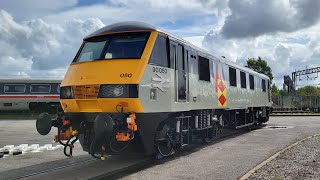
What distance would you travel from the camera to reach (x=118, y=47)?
9.66 meters

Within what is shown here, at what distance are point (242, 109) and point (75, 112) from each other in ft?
35.2

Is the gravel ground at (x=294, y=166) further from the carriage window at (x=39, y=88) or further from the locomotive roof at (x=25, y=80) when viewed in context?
the locomotive roof at (x=25, y=80)

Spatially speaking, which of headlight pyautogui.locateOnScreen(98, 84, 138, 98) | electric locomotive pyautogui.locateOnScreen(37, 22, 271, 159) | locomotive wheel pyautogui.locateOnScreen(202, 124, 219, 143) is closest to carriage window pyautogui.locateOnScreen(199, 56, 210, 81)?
electric locomotive pyautogui.locateOnScreen(37, 22, 271, 159)

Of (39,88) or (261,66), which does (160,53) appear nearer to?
(39,88)

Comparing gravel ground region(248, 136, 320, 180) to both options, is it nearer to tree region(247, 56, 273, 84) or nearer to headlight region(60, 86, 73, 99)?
headlight region(60, 86, 73, 99)

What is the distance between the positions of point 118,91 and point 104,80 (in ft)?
1.47

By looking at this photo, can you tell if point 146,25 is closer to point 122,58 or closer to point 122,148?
point 122,58

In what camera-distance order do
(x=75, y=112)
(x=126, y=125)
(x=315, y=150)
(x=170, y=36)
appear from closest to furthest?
(x=126, y=125)
(x=75, y=112)
(x=170, y=36)
(x=315, y=150)

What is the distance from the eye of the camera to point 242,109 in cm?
1844

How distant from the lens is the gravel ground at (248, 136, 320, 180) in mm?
8219

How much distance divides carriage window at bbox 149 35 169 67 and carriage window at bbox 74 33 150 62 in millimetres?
316

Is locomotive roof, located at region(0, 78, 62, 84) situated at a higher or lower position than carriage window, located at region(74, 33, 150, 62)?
higher

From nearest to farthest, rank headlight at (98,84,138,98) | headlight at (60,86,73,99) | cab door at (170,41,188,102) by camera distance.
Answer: headlight at (98,84,138,98)
headlight at (60,86,73,99)
cab door at (170,41,188,102)

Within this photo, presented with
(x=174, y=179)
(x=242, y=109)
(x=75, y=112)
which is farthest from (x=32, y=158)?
(x=242, y=109)
